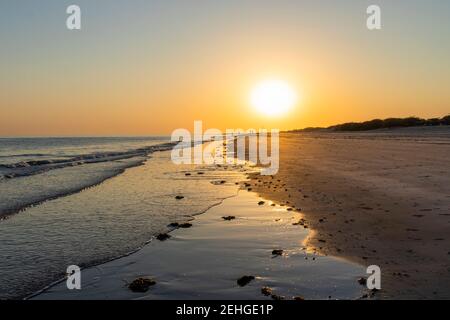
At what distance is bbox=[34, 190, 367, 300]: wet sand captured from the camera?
7.27 metres

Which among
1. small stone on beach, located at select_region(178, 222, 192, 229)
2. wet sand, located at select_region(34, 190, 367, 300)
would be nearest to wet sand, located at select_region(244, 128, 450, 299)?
wet sand, located at select_region(34, 190, 367, 300)

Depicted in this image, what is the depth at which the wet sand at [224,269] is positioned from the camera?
7.27m

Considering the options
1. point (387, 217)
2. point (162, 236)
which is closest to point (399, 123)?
point (387, 217)

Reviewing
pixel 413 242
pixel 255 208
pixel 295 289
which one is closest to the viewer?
pixel 295 289

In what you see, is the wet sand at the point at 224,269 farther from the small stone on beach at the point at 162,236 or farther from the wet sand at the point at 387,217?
the wet sand at the point at 387,217

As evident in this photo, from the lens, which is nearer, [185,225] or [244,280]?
[244,280]

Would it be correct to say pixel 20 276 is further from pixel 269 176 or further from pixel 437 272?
pixel 269 176

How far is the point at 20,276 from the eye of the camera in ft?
27.1

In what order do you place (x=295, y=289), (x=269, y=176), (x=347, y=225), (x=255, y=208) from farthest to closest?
(x=269, y=176) < (x=255, y=208) < (x=347, y=225) < (x=295, y=289)

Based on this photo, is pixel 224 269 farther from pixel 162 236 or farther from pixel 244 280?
pixel 162 236

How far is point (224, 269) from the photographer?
27.9 ft
